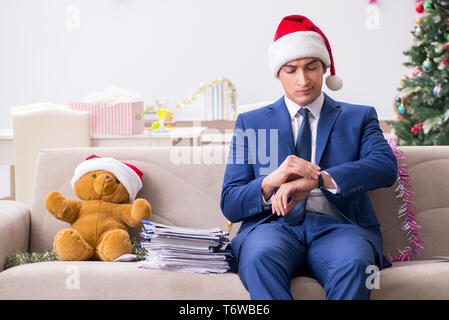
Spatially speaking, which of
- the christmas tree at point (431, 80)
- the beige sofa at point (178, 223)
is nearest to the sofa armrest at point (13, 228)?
the beige sofa at point (178, 223)

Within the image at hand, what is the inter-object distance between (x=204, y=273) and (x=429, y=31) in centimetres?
254

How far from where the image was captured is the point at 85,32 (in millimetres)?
5457

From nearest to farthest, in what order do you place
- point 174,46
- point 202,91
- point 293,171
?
1. point 293,171
2. point 202,91
3. point 174,46

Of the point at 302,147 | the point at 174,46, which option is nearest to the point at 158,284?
the point at 302,147

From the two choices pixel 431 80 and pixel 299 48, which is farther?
pixel 431 80

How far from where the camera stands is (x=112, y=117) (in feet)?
11.0

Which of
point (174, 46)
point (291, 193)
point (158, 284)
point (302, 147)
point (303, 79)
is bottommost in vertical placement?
point (158, 284)

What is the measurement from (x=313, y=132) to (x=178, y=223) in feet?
2.01

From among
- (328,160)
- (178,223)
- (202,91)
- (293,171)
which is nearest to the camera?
(293,171)

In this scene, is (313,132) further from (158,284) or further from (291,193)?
(158,284)

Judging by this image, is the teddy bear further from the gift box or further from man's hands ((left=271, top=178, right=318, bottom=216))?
the gift box

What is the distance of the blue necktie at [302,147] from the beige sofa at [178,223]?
0.22 m

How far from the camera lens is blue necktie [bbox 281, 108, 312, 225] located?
1639 mm

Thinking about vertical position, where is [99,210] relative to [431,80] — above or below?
below
